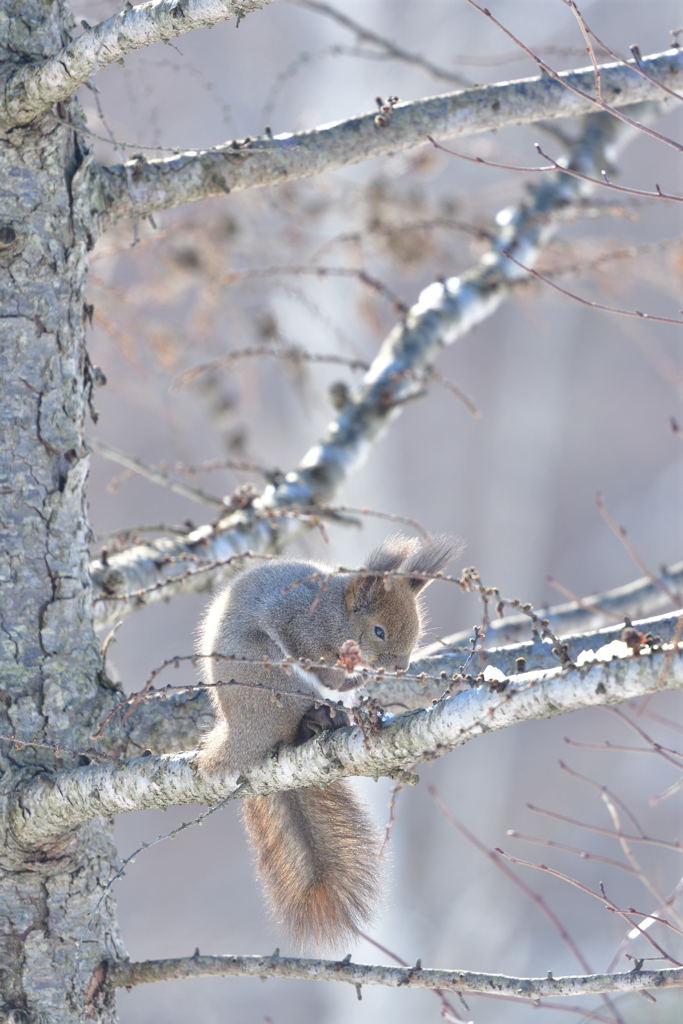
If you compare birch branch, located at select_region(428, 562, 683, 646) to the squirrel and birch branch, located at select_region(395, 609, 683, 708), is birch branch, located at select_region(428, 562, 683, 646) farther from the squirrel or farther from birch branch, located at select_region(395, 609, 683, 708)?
the squirrel

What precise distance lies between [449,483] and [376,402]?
11132 millimetres

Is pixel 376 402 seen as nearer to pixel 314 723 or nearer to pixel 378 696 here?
pixel 378 696

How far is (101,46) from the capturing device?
218cm

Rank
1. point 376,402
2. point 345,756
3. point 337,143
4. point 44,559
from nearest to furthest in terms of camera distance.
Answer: point 345,756 → point 44,559 → point 337,143 → point 376,402

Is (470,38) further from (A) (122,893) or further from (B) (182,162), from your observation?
(B) (182,162)

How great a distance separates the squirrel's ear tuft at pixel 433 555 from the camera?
272 cm

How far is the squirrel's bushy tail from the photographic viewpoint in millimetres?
2525

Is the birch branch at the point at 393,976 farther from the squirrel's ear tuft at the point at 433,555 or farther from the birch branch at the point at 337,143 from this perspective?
the birch branch at the point at 337,143

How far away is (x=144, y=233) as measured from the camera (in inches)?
120

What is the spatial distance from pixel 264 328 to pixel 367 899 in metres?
2.59

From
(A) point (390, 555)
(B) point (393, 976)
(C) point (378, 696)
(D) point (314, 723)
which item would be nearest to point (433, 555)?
(A) point (390, 555)

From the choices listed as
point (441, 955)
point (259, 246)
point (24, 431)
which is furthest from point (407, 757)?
point (441, 955)

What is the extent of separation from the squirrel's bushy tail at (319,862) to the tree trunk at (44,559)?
365 mm

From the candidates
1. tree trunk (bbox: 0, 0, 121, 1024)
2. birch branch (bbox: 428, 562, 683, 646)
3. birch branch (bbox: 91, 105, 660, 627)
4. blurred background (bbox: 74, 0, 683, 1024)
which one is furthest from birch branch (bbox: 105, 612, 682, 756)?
blurred background (bbox: 74, 0, 683, 1024)
